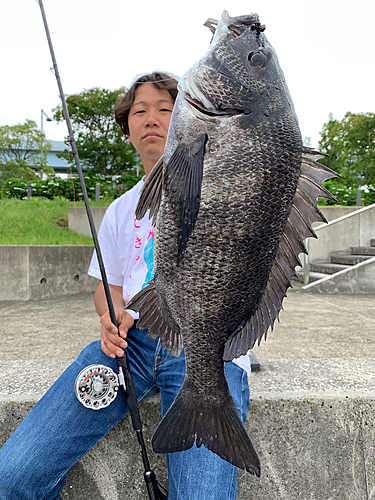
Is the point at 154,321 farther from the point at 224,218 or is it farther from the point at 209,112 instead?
the point at 209,112

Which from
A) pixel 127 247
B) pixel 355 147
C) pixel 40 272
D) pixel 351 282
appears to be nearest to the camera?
pixel 127 247

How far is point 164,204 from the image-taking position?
132 cm

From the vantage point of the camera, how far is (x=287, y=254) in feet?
4.61

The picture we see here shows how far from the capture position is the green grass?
10.8 meters

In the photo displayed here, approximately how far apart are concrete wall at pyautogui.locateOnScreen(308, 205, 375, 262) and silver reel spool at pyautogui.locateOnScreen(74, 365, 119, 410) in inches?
404

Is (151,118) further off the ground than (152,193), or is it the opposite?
(151,118)

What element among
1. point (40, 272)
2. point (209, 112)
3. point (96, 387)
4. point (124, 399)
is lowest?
point (40, 272)

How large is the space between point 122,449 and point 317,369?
135cm

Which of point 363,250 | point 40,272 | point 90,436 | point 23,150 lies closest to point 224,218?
point 90,436

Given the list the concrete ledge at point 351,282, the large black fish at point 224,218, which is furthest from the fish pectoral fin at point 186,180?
the concrete ledge at point 351,282

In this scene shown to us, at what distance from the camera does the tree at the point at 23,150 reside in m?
31.5

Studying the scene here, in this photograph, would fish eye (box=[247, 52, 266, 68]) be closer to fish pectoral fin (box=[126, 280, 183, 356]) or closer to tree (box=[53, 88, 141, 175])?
fish pectoral fin (box=[126, 280, 183, 356])

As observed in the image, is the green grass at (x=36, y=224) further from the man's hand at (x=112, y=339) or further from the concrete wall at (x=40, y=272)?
the man's hand at (x=112, y=339)

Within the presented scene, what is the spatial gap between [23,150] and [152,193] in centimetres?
3568
